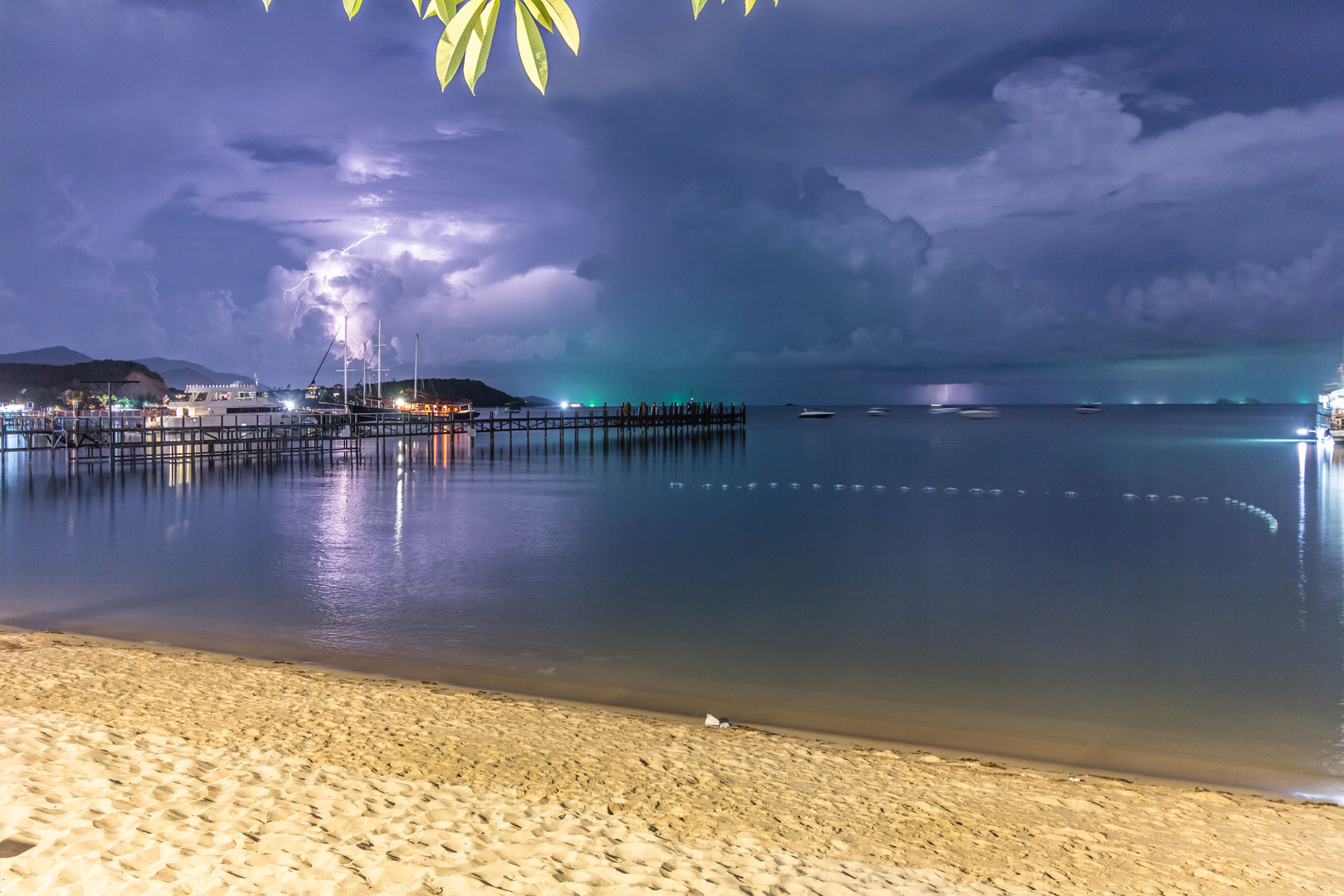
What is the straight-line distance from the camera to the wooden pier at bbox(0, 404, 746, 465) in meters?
43.1

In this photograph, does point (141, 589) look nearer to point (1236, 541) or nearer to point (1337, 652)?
point (1337, 652)

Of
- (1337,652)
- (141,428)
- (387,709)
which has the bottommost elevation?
(1337,652)

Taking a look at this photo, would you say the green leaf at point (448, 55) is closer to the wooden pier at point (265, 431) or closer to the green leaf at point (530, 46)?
the green leaf at point (530, 46)

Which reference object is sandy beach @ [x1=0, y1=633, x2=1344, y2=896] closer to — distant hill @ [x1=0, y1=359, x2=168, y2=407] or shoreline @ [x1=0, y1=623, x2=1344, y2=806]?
shoreline @ [x1=0, y1=623, x2=1344, y2=806]

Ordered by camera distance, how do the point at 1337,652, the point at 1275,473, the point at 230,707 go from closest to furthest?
1. the point at 230,707
2. the point at 1337,652
3. the point at 1275,473

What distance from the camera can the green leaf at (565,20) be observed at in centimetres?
204

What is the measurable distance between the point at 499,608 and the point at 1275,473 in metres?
42.4

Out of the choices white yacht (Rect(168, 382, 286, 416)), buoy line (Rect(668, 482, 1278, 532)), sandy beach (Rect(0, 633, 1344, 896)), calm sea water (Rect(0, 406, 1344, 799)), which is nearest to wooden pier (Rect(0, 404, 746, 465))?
white yacht (Rect(168, 382, 286, 416))

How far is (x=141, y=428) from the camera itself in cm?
4291

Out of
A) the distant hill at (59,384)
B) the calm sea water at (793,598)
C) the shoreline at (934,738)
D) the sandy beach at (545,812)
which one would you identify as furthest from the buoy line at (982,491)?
the distant hill at (59,384)

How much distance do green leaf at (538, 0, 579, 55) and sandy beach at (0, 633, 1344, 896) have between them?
12.7ft

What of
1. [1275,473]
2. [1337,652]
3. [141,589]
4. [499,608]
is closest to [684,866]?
[499,608]

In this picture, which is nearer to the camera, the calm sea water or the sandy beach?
the sandy beach

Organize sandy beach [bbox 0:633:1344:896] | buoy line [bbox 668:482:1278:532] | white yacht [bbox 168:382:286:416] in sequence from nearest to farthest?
sandy beach [bbox 0:633:1344:896]
buoy line [bbox 668:482:1278:532]
white yacht [bbox 168:382:286:416]
